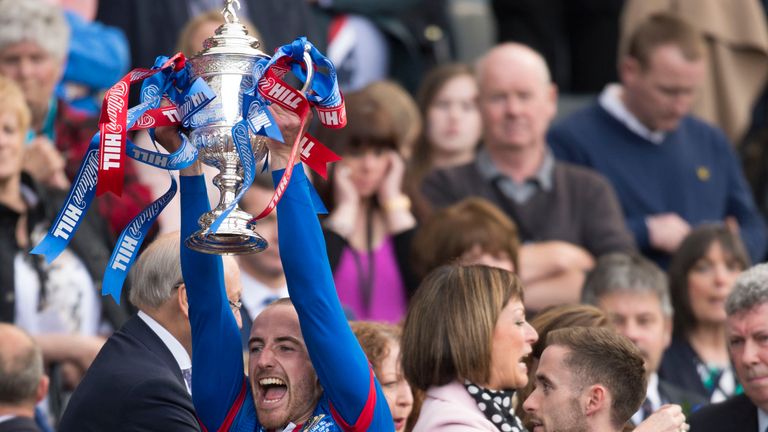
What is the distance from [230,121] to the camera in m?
4.64

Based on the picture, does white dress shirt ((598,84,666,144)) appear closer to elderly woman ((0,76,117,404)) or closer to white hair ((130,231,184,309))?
elderly woman ((0,76,117,404))

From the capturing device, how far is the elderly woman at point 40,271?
22.2 ft

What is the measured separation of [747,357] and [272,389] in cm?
209

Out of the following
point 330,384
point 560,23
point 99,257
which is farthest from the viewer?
point 560,23

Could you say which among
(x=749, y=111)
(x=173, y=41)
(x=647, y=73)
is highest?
(x=173, y=41)

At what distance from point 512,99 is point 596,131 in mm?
922

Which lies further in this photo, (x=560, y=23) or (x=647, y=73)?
(x=560, y=23)

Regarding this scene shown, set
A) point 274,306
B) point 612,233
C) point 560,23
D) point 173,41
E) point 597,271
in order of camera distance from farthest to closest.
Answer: point 560,23, point 173,41, point 612,233, point 597,271, point 274,306

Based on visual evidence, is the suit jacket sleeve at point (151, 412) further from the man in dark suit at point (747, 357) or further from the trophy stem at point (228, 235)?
the man in dark suit at point (747, 357)

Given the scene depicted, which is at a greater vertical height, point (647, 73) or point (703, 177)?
point (647, 73)

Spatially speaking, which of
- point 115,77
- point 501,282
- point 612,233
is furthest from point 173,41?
point 501,282

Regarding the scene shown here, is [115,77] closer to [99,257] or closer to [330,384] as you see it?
[99,257]

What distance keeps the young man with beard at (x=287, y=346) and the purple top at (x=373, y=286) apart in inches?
100.0

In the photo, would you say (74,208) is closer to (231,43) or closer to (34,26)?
(231,43)
